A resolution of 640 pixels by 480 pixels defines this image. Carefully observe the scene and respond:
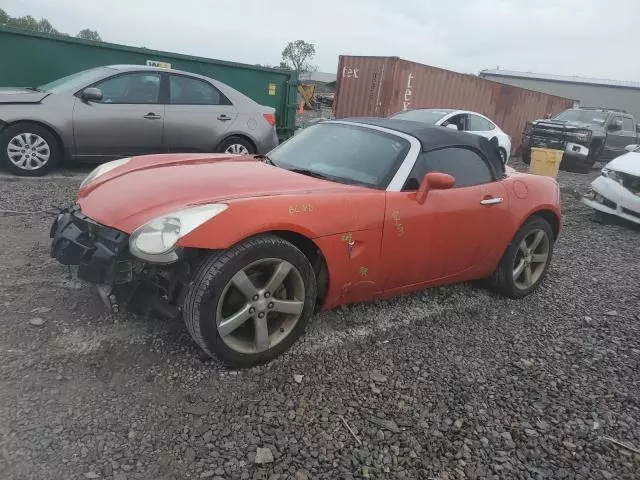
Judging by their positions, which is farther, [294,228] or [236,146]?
[236,146]

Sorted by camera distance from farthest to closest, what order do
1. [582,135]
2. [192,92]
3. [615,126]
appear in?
[615,126], [582,135], [192,92]

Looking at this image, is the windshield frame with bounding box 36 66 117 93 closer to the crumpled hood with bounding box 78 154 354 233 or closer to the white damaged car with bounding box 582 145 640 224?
the crumpled hood with bounding box 78 154 354 233

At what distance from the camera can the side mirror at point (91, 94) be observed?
625cm

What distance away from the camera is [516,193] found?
12.9ft

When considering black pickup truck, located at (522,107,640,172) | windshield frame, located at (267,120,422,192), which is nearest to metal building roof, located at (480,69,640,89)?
black pickup truck, located at (522,107,640,172)

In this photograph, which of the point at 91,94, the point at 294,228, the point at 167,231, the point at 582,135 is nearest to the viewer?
the point at 167,231

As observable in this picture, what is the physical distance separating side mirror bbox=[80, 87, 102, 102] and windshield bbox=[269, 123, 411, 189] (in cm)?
353

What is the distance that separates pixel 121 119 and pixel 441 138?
4667mm

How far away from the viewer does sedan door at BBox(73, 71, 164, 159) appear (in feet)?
21.1

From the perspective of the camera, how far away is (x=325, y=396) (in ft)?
8.52

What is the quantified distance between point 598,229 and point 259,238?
6.04m

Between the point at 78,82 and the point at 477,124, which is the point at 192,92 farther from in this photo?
the point at 477,124

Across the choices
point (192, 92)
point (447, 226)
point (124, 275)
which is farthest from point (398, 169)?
point (192, 92)

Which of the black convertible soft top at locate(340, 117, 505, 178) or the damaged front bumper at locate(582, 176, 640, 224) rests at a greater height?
the black convertible soft top at locate(340, 117, 505, 178)
